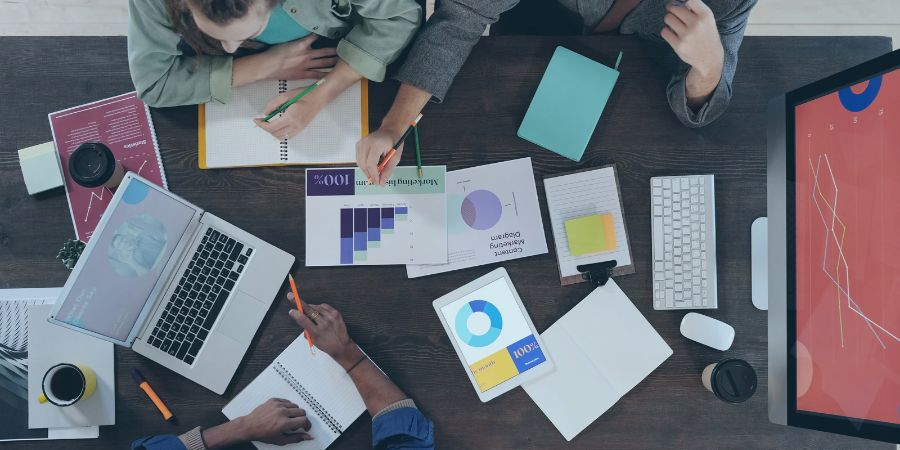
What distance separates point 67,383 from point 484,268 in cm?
89

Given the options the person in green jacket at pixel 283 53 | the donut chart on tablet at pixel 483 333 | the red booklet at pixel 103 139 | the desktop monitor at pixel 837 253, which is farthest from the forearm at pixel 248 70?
the desktop monitor at pixel 837 253

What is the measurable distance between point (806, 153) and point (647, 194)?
313 mm

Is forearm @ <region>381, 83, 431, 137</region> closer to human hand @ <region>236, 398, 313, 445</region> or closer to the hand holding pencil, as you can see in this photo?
the hand holding pencil

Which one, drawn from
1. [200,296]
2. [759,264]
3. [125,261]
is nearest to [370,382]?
[200,296]

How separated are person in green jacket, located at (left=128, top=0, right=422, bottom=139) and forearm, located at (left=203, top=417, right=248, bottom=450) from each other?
616 millimetres

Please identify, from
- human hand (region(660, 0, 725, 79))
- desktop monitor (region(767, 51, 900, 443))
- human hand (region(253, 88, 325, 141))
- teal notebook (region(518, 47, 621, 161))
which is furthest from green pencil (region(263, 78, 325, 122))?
desktop monitor (region(767, 51, 900, 443))

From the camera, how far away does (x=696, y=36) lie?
114cm

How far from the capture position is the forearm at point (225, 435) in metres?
1.19

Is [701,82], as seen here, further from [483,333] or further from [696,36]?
[483,333]

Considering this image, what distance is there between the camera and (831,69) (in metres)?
1.28

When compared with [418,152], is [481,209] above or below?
below

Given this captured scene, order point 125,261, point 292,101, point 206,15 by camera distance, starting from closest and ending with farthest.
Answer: point 206,15
point 125,261
point 292,101

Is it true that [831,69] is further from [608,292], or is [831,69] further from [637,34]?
[608,292]

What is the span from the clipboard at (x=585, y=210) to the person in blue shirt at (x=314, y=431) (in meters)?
0.44
